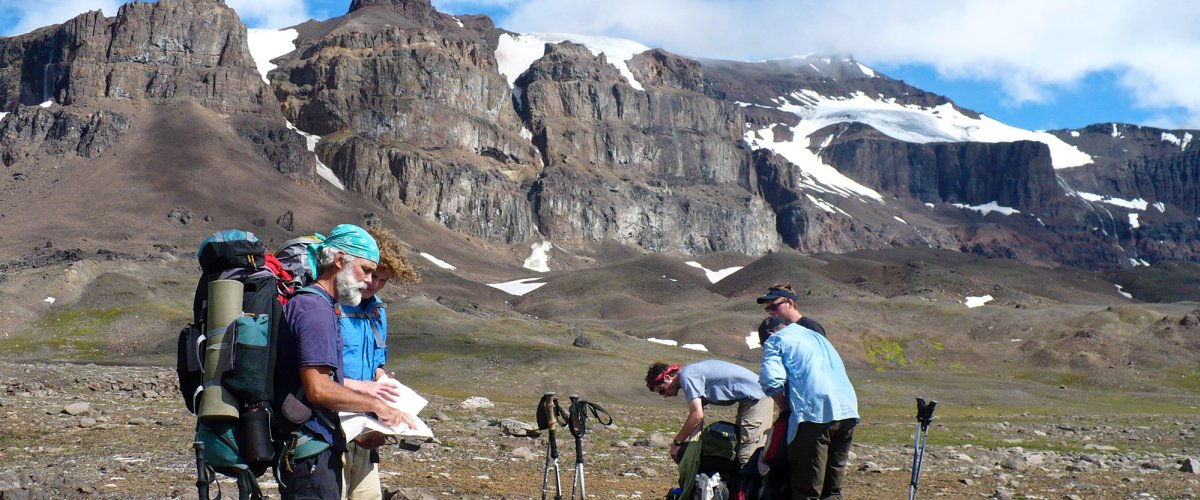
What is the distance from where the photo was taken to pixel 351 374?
1016 centimetres

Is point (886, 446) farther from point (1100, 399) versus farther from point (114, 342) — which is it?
point (114, 342)

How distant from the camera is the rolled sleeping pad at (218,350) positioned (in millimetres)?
8164

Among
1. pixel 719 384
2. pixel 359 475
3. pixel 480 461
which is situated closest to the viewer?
pixel 359 475

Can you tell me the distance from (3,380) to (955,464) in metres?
29.5

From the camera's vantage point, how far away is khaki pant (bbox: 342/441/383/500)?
9930 mm

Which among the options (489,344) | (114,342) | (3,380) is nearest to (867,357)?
(489,344)

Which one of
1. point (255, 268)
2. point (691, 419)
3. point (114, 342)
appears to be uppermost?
point (255, 268)

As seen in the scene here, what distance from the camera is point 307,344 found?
8453 millimetres

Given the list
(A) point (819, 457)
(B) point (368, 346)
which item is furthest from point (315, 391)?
(A) point (819, 457)

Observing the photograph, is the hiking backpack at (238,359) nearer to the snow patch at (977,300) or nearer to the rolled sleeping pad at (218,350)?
the rolled sleeping pad at (218,350)

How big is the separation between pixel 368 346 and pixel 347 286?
138 centimetres

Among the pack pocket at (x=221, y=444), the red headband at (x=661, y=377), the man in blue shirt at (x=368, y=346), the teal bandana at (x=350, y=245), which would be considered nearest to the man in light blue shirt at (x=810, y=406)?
the red headband at (x=661, y=377)

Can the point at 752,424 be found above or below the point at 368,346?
below

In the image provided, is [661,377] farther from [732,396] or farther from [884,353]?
[884,353]
